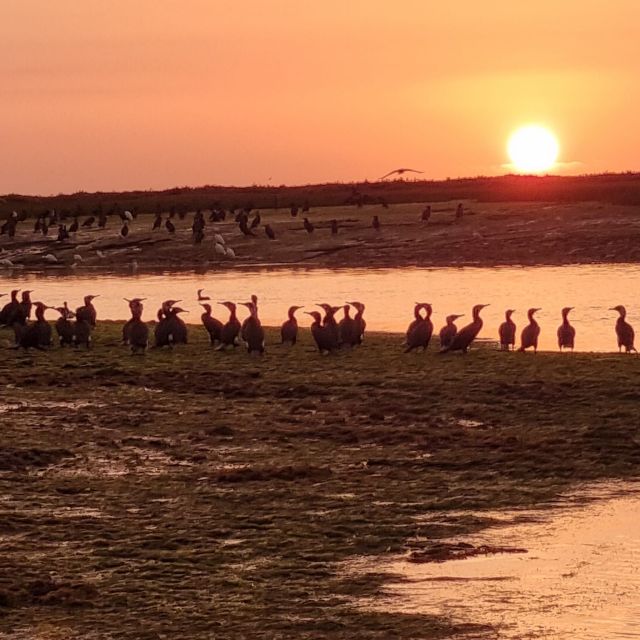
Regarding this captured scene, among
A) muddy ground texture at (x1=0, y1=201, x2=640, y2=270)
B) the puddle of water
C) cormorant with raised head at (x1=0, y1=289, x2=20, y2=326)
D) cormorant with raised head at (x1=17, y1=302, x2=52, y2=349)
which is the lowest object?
the puddle of water

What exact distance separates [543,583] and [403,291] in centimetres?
2636

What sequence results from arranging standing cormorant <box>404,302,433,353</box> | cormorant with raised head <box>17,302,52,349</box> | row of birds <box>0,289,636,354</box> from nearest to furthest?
standing cormorant <box>404,302,433,353</box>, row of birds <box>0,289,636,354</box>, cormorant with raised head <box>17,302,52,349</box>

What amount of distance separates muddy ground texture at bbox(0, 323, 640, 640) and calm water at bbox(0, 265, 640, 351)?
5.75m

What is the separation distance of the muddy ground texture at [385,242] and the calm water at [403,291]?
10.2 feet

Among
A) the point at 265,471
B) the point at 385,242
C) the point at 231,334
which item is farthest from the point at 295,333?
the point at 385,242

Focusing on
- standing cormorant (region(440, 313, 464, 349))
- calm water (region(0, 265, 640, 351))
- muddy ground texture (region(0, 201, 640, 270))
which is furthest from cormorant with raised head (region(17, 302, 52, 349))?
muddy ground texture (region(0, 201, 640, 270))

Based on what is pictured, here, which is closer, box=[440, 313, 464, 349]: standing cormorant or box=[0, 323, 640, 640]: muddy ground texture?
box=[0, 323, 640, 640]: muddy ground texture

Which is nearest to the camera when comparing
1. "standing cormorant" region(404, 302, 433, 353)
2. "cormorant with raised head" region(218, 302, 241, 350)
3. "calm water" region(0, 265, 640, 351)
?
"standing cormorant" region(404, 302, 433, 353)

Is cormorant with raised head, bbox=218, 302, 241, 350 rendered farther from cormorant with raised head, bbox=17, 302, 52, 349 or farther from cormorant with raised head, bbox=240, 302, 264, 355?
cormorant with raised head, bbox=17, 302, 52, 349

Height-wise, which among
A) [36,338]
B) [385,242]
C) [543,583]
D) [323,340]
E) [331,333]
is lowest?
[543,583]

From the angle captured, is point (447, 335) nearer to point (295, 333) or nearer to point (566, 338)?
point (566, 338)

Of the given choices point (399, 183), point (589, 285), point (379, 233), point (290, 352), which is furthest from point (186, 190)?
point (290, 352)

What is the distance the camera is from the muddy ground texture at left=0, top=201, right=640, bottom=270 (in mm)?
47156

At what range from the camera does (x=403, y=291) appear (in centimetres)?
3650
